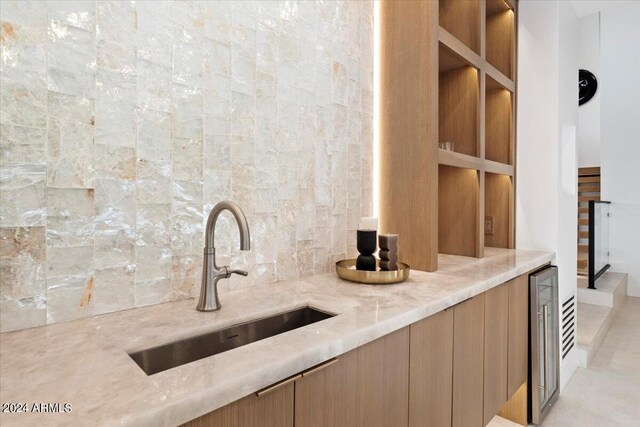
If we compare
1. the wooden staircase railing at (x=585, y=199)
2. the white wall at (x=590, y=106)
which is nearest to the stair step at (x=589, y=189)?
the wooden staircase railing at (x=585, y=199)

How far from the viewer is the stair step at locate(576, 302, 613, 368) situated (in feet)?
9.05

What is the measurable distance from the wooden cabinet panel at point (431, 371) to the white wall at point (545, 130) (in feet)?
5.19

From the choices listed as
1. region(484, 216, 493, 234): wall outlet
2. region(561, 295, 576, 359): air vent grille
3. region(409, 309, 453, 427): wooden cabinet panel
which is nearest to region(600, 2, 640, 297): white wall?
region(561, 295, 576, 359): air vent grille

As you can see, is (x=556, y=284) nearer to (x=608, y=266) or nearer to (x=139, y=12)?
(x=139, y=12)

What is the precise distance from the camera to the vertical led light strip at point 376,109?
1962mm

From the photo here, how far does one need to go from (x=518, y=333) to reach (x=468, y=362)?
0.67 m

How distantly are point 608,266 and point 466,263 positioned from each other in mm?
4118

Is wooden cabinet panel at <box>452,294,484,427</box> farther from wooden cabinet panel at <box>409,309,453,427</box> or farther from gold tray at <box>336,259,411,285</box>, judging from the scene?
gold tray at <box>336,259,411,285</box>

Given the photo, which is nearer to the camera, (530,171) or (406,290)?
(406,290)

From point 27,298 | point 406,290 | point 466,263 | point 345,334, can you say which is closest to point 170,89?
point 27,298

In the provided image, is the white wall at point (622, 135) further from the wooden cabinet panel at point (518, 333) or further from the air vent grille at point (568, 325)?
the wooden cabinet panel at point (518, 333)

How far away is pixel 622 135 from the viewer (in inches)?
189

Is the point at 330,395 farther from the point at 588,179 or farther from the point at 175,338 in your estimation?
the point at 588,179

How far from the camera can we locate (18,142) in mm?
896
